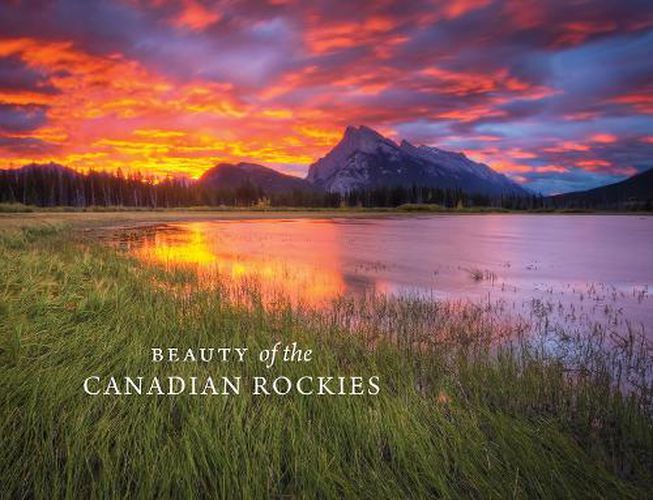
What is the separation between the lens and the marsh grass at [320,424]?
373 cm

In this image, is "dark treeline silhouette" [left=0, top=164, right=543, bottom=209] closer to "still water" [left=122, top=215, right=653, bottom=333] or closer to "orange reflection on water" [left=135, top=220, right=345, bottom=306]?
"still water" [left=122, top=215, right=653, bottom=333]

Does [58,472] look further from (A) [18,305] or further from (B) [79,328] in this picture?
(A) [18,305]

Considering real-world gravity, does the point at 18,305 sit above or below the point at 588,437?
above

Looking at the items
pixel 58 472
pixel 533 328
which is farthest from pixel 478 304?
pixel 58 472

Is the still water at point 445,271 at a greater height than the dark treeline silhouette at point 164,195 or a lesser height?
lesser

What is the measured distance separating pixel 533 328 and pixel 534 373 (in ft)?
13.1

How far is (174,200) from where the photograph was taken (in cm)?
17688

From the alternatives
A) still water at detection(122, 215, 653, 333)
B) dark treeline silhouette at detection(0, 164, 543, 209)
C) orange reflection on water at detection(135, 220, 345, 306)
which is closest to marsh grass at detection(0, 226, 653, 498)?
still water at detection(122, 215, 653, 333)

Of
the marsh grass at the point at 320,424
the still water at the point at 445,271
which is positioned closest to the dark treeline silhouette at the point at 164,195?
the still water at the point at 445,271

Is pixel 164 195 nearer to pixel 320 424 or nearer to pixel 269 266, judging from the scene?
A: pixel 269 266

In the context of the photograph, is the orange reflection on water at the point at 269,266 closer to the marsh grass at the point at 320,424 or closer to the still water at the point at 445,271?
the still water at the point at 445,271

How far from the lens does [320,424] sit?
4.56m

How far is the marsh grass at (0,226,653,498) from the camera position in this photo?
373 centimetres

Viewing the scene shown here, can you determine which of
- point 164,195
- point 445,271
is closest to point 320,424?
point 445,271
